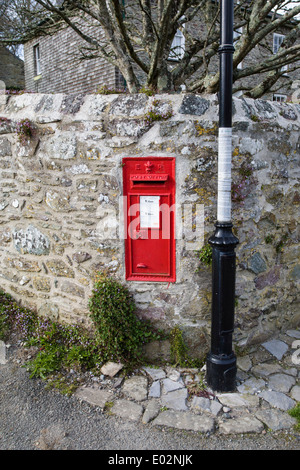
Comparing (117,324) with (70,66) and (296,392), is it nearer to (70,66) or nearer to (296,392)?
(296,392)

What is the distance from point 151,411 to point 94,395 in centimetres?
55

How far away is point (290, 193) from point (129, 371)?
98.1 inches

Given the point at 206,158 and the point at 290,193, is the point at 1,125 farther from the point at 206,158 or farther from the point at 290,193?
the point at 290,193

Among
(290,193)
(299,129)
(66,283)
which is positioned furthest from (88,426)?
(299,129)

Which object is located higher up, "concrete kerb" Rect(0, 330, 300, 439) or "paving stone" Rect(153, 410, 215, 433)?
"concrete kerb" Rect(0, 330, 300, 439)

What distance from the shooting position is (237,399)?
3072 mm

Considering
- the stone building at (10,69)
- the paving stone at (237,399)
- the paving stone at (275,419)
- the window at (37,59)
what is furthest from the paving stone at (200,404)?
the stone building at (10,69)

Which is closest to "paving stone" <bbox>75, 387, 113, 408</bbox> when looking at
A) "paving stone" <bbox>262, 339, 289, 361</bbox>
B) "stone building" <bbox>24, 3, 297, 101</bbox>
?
"paving stone" <bbox>262, 339, 289, 361</bbox>

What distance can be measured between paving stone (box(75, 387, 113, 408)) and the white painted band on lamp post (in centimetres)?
186

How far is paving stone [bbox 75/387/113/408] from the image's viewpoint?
306cm

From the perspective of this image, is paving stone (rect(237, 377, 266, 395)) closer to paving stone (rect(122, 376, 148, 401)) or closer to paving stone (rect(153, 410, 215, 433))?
paving stone (rect(153, 410, 215, 433))

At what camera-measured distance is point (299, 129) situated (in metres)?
3.69

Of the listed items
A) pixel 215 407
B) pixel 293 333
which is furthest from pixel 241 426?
pixel 293 333

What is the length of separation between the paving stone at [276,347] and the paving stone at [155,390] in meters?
1.28
